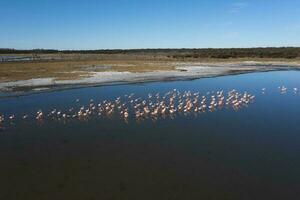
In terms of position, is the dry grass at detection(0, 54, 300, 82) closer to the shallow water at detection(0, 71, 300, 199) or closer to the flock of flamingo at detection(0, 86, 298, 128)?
the flock of flamingo at detection(0, 86, 298, 128)

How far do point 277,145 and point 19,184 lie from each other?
875 cm

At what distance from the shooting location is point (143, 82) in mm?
35312

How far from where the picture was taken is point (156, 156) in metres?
12.5

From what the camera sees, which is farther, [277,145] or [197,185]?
[277,145]

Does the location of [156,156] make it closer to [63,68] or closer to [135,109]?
[135,109]

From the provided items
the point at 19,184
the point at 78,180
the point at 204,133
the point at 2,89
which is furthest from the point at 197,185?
the point at 2,89

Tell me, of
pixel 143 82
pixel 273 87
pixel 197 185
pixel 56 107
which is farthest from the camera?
pixel 143 82

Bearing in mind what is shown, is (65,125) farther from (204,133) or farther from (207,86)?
(207,86)

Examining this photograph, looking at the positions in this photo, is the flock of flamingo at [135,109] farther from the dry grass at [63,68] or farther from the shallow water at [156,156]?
the dry grass at [63,68]

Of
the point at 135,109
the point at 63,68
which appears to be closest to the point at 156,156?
the point at 135,109

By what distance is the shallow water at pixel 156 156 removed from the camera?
382 inches

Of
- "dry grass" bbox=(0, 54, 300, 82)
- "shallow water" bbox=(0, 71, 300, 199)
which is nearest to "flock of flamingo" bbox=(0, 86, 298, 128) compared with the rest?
"shallow water" bbox=(0, 71, 300, 199)

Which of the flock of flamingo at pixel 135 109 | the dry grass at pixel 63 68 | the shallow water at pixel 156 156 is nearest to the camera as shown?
the shallow water at pixel 156 156

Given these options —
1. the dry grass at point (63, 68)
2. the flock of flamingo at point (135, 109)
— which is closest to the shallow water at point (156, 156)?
the flock of flamingo at point (135, 109)
